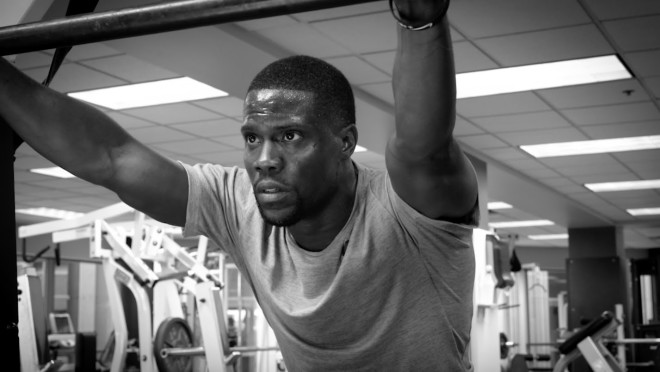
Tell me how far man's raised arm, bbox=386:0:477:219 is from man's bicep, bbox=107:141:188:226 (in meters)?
0.36

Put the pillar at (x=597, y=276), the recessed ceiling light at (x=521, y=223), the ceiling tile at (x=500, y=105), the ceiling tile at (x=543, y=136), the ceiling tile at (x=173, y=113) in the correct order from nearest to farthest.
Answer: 1. the ceiling tile at (x=500, y=105)
2. the ceiling tile at (x=173, y=113)
3. the ceiling tile at (x=543, y=136)
4. the pillar at (x=597, y=276)
5. the recessed ceiling light at (x=521, y=223)

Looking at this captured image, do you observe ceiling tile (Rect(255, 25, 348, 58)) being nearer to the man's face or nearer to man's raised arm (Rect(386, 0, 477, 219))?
the man's face

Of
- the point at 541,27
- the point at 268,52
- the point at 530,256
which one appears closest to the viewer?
the point at 541,27

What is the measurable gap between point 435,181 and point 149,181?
44 centimetres

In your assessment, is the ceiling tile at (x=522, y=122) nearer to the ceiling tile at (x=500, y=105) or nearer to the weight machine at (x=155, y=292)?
the ceiling tile at (x=500, y=105)

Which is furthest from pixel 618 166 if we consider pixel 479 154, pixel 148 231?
pixel 148 231

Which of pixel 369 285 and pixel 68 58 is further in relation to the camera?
pixel 68 58

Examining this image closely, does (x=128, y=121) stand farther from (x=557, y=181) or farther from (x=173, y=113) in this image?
(x=557, y=181)

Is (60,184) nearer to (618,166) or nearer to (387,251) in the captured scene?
(618,166)

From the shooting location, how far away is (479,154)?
330 inches

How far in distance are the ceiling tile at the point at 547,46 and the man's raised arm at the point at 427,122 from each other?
13.5 ft

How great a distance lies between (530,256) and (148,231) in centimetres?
1276

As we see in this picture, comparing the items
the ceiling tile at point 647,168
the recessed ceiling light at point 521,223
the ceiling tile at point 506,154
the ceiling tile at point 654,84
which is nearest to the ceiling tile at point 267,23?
the ceiling tile at point 654,84

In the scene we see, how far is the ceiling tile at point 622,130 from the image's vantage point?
23.5ft
